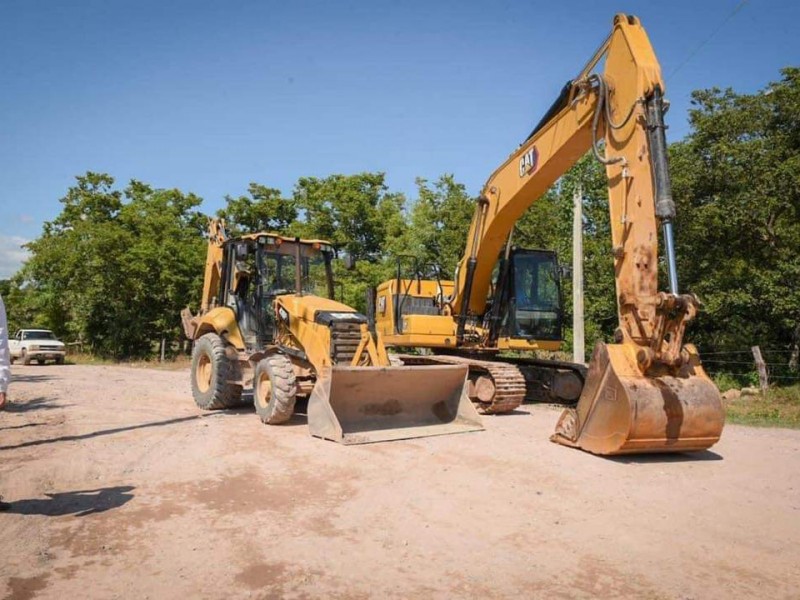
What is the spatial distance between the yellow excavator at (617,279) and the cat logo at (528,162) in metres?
0.02

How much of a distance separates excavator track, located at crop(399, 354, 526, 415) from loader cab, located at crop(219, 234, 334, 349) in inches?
114

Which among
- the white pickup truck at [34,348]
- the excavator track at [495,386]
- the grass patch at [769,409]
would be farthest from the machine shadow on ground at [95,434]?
the white pickup truck at [34,348]

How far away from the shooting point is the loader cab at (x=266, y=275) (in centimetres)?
1005

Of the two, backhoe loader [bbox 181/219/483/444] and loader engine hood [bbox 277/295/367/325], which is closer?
backhoe loader [bbox 181/219/483/444]

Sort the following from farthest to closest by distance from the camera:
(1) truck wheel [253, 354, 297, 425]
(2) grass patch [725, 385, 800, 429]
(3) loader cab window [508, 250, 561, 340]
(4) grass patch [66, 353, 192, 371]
Result: (4) grass patch [66, 353, 192, 371], (3) loader cab window [508, 250, 561, 340], (2) grass patch [725, 385, 800, 429], (1) truck wheel [253, 354, 297, 425]

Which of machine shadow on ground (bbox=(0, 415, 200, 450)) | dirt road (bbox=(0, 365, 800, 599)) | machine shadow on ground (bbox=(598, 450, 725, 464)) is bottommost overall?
dirt road (bbox=(0, 365, 800, 599))

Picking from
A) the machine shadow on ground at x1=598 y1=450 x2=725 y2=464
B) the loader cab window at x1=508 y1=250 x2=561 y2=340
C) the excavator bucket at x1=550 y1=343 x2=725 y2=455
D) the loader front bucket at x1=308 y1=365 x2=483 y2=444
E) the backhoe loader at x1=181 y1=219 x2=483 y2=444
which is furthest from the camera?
the loader cab window at x1=508 y1=250 x2=561 y2=340

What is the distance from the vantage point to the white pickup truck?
76.2ft

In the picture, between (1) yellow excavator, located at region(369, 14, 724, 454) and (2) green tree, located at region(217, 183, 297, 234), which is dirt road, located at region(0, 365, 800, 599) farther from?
(2) green tree, located at region(217, 183, 297, 234)

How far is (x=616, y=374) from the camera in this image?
257 inches

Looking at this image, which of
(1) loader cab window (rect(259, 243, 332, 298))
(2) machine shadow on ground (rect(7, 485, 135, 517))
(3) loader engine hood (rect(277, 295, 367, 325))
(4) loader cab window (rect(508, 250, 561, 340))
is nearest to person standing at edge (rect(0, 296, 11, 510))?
(2) machine shadow on ground (rect(7, 485, 135, 517))

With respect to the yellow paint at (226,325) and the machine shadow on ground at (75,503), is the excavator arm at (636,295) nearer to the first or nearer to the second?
the machine shadow on ground at (75,503)

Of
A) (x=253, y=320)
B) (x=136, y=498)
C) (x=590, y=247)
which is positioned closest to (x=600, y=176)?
(x=590, y=247)

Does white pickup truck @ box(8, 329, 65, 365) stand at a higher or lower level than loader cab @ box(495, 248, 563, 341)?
lower
